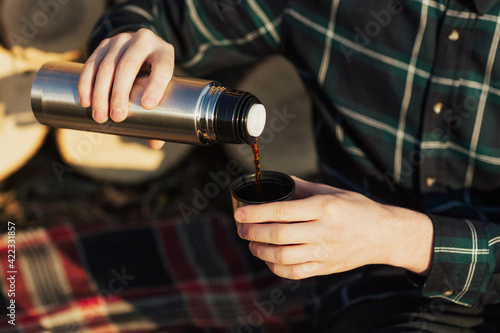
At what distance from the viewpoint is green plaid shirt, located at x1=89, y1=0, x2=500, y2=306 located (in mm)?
977

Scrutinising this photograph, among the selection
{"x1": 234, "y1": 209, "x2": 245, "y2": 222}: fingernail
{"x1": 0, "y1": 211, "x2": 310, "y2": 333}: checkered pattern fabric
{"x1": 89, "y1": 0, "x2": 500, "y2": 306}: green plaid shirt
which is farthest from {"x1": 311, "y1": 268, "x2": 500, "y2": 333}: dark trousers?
{"x1": 234, "y1": 209, "x2": 245, "y2": 222}: fingernail

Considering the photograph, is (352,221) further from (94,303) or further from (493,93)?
(94,303)

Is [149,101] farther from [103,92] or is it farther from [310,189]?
[310,189]

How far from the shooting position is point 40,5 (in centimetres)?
149

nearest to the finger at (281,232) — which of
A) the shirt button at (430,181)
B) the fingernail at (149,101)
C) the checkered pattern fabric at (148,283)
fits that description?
the fingernail at (149,101)

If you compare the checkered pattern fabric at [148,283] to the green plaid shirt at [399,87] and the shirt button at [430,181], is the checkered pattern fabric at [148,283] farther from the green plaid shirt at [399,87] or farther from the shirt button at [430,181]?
the shirt button at [430,181]

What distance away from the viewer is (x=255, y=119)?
0.82 meters

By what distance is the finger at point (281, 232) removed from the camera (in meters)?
0.81

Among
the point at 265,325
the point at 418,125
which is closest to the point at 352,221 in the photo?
the point at 418,125

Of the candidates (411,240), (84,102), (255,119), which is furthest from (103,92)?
(411,240)

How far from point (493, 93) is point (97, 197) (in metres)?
1.28

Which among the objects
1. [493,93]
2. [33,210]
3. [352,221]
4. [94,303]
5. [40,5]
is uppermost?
[40,5]

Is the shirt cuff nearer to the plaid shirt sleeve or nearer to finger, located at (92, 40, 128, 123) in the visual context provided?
the plaid shirt sleeve

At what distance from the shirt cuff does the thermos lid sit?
375mm
